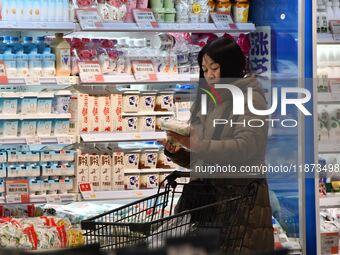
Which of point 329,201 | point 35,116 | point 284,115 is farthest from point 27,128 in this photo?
point 329,201

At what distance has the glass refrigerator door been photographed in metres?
4.79

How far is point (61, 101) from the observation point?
16.9 feet

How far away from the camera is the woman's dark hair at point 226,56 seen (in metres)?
3.68

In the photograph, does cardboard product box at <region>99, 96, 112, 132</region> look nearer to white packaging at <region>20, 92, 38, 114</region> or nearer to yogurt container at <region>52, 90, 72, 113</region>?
yogurt container at <region>52, 90, 72, 113</region>

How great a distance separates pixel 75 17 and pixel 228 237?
2.52 meters

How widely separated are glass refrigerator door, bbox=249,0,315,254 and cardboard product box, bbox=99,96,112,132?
1078 millimetres

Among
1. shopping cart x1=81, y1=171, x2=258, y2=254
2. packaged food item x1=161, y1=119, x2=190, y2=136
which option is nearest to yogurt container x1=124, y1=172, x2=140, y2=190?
packaged food item x1=161, y1=119, x2=190, y2=136

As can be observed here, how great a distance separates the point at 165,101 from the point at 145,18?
61 centimetres

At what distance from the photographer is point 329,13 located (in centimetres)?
552

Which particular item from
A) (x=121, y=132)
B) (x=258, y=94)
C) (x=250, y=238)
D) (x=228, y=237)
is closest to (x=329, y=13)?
(x=121, y=132)

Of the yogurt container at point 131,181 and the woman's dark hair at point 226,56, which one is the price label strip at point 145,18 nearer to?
the yogurt container at point 131,181

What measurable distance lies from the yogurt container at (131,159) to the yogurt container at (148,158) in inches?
2.0

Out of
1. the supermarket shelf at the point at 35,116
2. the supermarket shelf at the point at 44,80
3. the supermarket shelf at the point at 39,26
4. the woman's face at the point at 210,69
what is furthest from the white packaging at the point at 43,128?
the woman's face at the point at 210,69

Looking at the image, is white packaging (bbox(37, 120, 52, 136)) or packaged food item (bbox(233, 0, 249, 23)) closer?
white packaging (bbox(37, 120, 52, 136))
